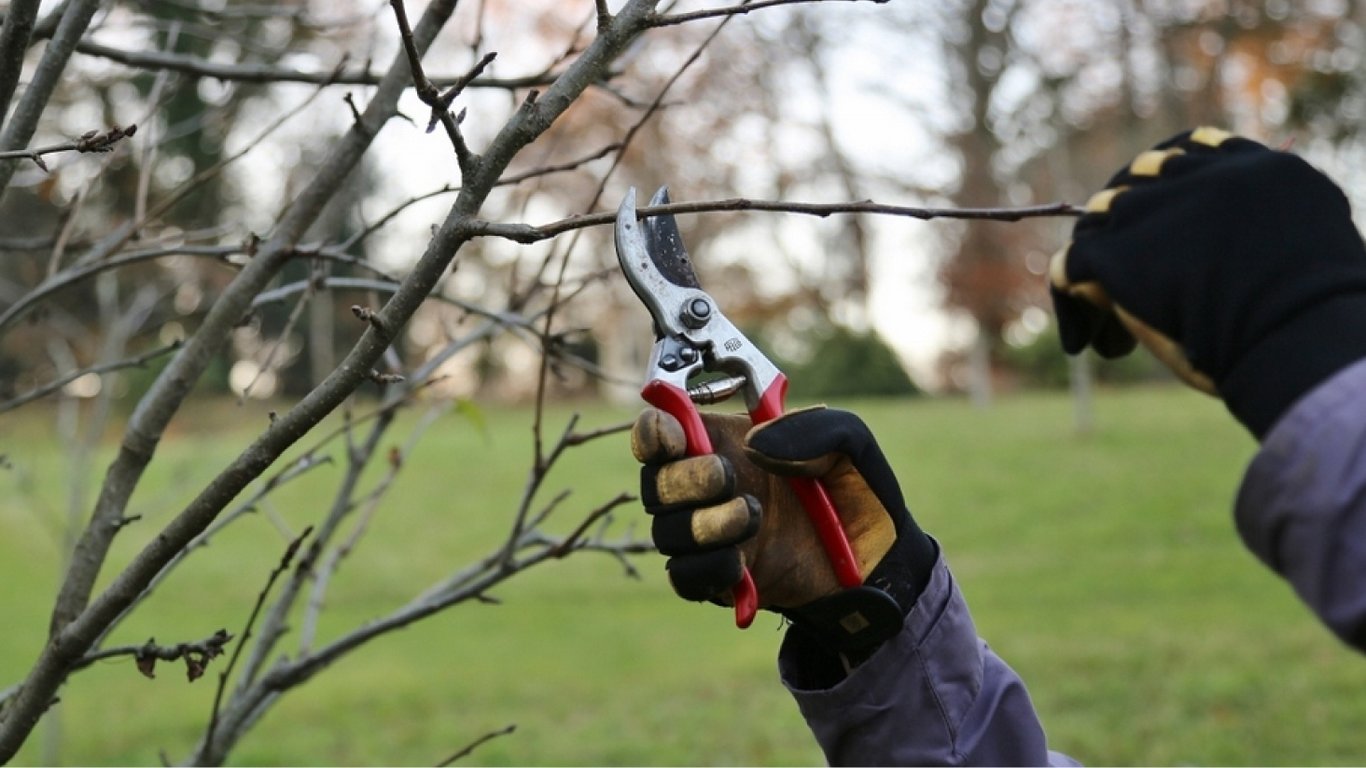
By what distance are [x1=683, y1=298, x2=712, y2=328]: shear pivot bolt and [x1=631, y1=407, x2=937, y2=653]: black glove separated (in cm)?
12

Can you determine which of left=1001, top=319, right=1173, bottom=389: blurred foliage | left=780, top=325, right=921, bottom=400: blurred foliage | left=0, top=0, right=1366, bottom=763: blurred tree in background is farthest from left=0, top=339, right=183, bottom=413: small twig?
left=1001, top=319, right=1173, bottom=389: blurred foliage

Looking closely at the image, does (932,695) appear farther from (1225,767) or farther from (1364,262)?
(1225,767)

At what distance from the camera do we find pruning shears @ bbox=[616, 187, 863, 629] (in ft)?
4.71

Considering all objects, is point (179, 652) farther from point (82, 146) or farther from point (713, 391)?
point (713, 391)

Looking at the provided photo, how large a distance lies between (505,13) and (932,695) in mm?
19856

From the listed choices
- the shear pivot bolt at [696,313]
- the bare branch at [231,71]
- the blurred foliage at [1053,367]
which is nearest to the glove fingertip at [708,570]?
the shear pivot bolt at [696,313]

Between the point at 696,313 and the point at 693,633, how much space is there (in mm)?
7060

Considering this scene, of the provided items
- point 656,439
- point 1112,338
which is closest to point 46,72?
point 656,439

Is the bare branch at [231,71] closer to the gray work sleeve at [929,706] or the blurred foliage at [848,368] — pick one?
the gray work sleeve at [929,706]

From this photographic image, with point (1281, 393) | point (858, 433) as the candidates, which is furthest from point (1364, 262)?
point (858, 433)

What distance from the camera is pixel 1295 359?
3.47 feet

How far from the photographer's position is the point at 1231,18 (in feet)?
36.0

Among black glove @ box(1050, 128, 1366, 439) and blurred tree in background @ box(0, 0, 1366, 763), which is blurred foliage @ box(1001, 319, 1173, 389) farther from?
black glove @ box(1050, 128, 1366, 439)

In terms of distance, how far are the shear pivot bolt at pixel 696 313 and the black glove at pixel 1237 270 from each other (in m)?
0.50
